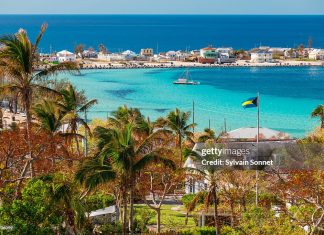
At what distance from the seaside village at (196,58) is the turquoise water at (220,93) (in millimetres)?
8548

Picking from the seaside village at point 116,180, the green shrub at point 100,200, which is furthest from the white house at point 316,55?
the green shrub at point 100,200

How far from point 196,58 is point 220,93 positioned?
54507mm

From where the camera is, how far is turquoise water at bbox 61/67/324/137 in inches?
2458

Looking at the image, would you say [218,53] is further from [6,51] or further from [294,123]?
[6,51]

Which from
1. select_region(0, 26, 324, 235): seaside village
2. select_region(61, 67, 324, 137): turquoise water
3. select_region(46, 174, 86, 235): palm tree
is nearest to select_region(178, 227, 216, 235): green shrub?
select_region(0, 26, 324, 235): seaside village

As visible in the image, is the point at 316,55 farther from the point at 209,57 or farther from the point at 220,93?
the point at 220,93

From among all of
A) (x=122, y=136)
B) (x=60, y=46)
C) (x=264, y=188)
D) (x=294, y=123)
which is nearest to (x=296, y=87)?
(x=294, y=123)

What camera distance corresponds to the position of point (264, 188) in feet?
64.8

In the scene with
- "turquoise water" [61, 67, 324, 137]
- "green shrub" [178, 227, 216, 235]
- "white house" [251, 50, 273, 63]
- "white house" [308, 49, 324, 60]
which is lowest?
"green shrub" [178, 227, 216, 235]

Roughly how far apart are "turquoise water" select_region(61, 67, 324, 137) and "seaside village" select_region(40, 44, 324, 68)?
8548 millimetres

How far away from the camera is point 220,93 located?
8281cm

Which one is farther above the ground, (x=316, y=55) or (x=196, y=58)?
(x=316, y=55)

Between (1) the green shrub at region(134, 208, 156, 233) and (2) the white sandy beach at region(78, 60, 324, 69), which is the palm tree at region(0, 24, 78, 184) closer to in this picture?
(1) the green shrub at region(134, 208, 156, 233)

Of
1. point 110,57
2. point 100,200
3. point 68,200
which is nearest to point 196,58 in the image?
point 110,57
